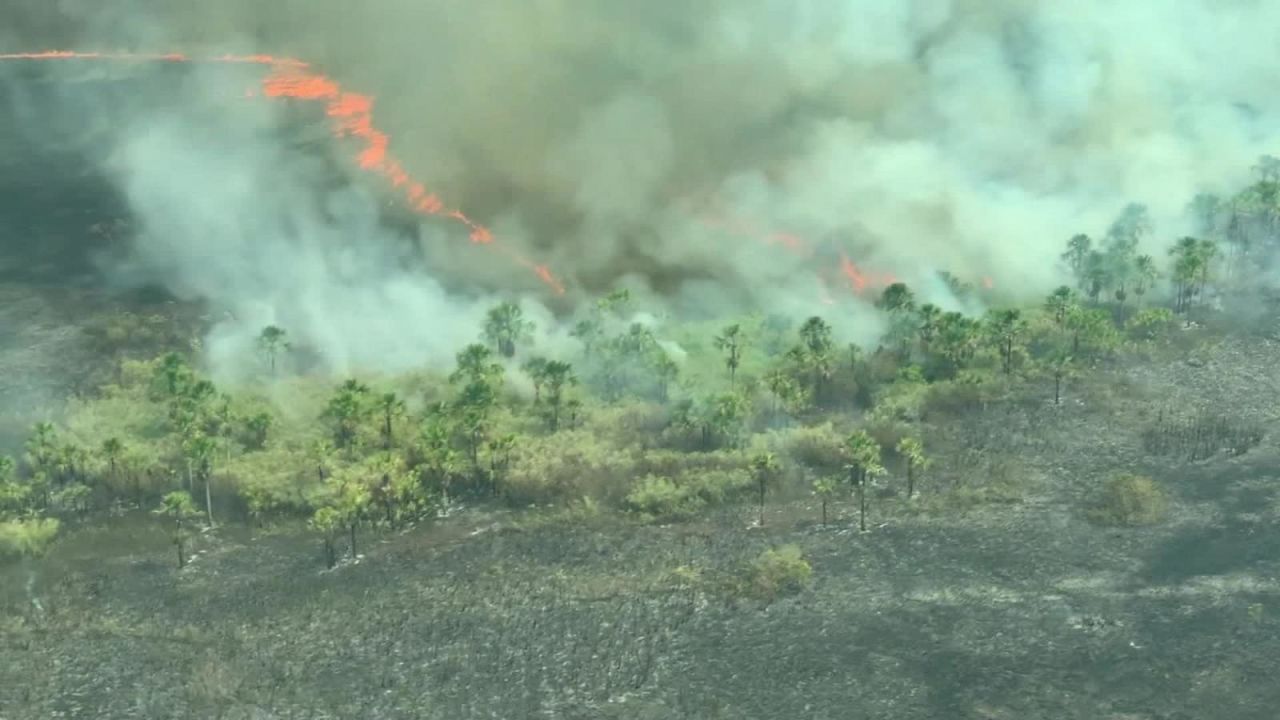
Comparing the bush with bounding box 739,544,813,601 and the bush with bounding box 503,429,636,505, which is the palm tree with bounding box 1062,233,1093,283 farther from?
the bush with bounding box 739,544,813,601

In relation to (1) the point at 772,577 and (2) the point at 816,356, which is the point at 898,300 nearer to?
(2) the point at 816,356

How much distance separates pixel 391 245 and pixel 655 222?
2236 centimetres

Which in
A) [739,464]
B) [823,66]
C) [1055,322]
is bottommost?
[739,464]

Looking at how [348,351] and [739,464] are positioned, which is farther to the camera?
[348,351]

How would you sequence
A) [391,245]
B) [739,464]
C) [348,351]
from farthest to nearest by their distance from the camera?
[391,245] < [348,351] < [739,464]

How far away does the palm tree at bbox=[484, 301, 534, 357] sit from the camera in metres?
114

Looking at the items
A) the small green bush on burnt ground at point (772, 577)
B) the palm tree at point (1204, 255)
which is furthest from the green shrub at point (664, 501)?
the palm tree at point (1204, 255)

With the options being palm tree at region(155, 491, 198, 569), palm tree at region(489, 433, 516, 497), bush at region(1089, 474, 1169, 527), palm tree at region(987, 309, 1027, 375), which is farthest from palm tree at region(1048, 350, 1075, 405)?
palm tree at region(155, 491, 198, 569)

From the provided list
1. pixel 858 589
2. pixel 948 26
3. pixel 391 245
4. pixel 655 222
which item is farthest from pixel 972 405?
pixel 948 26

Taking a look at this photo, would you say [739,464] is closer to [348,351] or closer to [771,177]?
[348,351]

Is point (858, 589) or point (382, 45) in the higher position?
point (382, 45)

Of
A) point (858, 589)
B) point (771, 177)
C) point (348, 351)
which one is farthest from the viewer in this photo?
point (771, 177)

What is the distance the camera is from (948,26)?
557 ft

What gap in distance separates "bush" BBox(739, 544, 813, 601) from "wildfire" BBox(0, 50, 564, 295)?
44636mm
